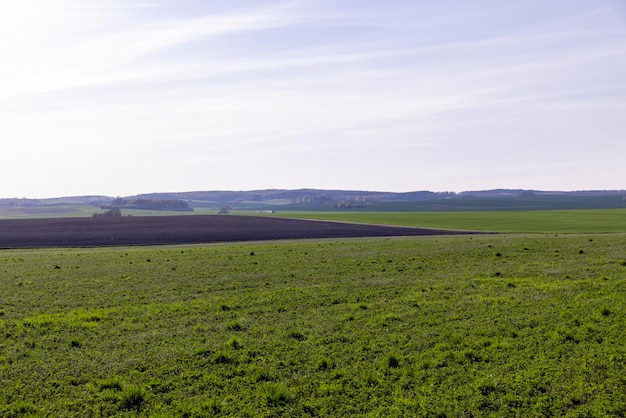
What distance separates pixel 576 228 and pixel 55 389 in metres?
80.4

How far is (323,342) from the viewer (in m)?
16.1

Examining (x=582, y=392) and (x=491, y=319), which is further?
(x=491, y=319)

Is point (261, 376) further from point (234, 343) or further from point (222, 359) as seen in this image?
point (234, 343)

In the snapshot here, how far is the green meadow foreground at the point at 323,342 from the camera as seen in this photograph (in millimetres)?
11758

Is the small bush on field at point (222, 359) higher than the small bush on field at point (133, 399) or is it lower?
higher

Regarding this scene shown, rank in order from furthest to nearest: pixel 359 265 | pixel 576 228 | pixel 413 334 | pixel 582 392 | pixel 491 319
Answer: pixel 576 228 < pixel 359 265 < pixel 491 319 < pixel 413 334 < pixel 582 392

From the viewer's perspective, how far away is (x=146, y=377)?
1357 centimetres

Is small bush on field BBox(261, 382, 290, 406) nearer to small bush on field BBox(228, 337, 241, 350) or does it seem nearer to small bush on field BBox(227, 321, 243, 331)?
small bush on field BBox(228, 337, 241, 350)

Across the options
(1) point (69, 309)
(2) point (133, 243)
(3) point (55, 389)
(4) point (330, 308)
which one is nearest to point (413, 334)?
(4) point (330, 308)

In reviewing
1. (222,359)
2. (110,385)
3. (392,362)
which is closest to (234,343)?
(222,359)

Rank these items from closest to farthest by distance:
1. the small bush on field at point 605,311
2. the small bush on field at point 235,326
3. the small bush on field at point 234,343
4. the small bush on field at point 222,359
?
the small bush on field at point 222,359, the small bush on field at point 234,343, the small bush on field at point 605,311, the small bush on field at point 235,326

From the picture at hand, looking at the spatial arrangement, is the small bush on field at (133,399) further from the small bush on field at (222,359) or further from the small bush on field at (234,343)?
the small bush on field at (234,343)

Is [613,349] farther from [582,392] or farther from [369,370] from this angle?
[369,370]

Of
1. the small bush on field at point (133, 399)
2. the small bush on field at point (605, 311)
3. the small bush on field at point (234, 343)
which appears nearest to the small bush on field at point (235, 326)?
the small bush on field at point (234, 343)
